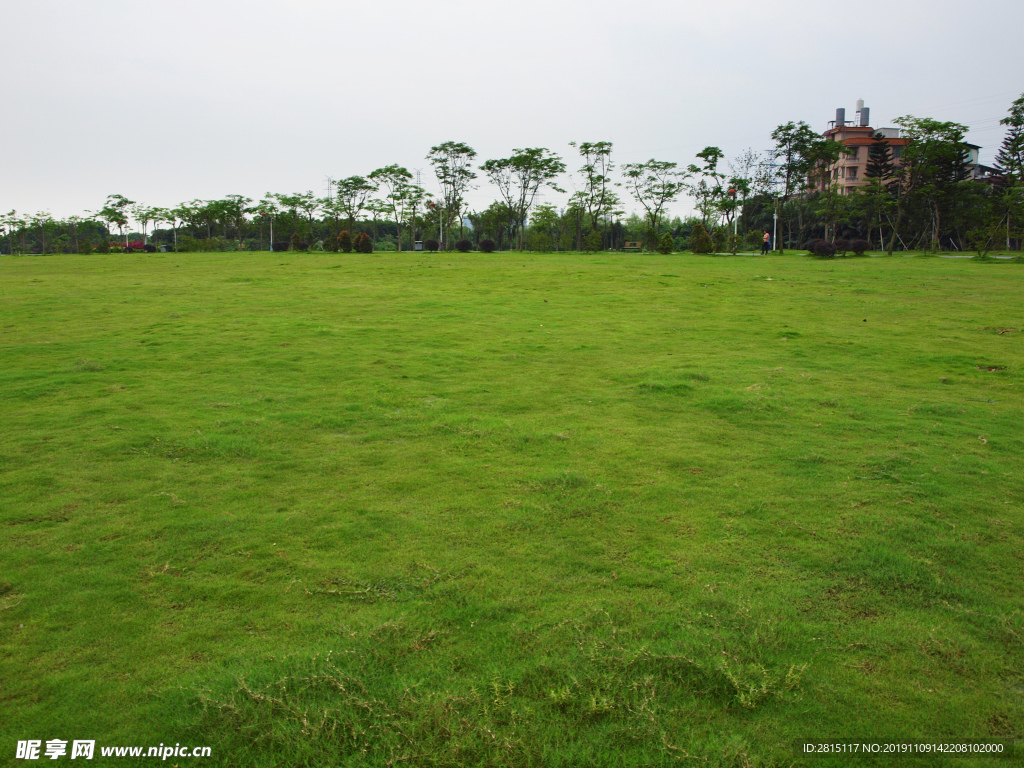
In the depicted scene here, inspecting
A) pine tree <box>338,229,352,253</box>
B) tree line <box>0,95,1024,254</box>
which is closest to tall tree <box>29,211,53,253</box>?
tree line <box>0,95,1024,254</box>

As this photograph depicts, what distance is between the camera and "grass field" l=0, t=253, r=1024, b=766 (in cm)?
285

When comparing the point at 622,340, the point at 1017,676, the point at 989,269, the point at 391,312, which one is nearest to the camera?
the point at 1017,676

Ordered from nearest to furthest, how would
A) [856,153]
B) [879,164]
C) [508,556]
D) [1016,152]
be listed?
[508,556] → [1016,152] → [879,164] → [856,153]

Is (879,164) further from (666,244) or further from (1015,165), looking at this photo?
(666,244)

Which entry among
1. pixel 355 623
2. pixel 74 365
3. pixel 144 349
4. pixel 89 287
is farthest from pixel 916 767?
pixel 89 287

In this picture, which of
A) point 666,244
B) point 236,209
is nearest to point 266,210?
point 236,209

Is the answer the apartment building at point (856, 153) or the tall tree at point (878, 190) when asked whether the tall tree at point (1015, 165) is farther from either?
the apartment building at point (856, 153)

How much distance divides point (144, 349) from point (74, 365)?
4.40 feet

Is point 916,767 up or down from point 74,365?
down

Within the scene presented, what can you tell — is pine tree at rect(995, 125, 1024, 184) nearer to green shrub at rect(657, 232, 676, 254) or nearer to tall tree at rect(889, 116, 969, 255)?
tall tree at rect(889, 116, 969, 255)

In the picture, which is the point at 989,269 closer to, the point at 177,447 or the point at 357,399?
the point at 357,399

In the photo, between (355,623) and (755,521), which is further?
(755,521)

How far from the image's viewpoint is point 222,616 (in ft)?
11.6

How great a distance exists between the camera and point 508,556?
13.7 ft
